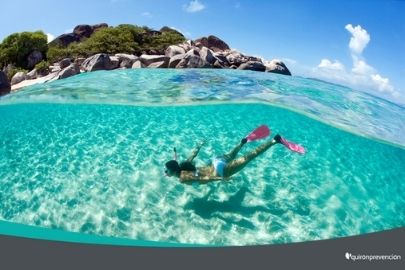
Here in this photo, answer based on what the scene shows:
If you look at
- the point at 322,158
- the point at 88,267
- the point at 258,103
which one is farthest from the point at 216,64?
the point at 88,267

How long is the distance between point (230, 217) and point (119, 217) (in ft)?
6.67

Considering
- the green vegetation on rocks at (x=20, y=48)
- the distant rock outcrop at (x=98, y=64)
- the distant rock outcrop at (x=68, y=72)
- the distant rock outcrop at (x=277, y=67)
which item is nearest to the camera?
the distant rock outcrop at (x=68, y=72)

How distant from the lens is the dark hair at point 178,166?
6184 millimetres

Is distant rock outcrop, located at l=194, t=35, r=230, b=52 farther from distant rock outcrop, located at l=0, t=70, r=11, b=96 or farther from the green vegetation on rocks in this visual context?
distant rock outcrop, located at l=0, t=70, r=11, b=96

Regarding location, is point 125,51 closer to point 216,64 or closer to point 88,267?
point 216,64

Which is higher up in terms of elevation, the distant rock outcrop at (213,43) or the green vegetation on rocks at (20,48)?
the distant rock outcrop at (213,43)

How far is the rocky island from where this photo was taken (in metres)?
21.0

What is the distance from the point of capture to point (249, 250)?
17.3 feet

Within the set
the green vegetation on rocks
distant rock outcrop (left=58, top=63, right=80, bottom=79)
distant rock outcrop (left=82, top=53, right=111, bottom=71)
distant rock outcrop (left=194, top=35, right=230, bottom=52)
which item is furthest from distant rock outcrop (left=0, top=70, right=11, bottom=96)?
distant rock outcrop (left=194, top=35, right=230, bottom=52)

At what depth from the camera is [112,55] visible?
25.0 m

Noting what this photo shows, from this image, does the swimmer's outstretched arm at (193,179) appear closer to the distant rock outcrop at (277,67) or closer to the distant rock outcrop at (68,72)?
the distant rock outcrop at (68,72)

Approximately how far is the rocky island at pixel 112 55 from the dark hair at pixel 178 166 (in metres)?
14.3

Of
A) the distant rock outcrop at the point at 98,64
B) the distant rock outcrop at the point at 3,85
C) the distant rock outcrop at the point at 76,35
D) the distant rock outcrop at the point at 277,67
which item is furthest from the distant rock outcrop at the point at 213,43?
the distant rock outcrop at the point at 3,85

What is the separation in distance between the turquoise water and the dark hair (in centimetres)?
64
